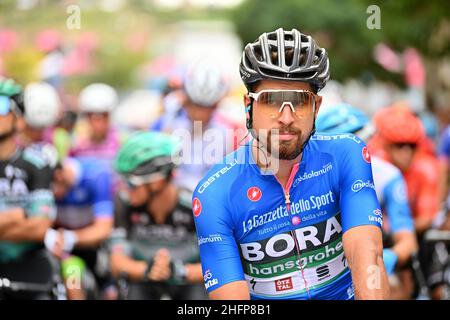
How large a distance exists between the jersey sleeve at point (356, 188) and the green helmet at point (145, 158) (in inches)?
128

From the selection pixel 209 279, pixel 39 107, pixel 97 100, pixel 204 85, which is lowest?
pixel 209 279

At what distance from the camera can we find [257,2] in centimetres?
4972

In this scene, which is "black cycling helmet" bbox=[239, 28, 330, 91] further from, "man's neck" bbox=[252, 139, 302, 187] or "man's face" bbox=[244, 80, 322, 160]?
"man's neck" bbox=[252, 139, 302, 187]

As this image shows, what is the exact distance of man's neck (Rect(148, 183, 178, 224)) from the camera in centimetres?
767

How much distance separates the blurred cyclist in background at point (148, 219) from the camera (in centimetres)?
754

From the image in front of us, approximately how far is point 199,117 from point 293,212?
5643mm

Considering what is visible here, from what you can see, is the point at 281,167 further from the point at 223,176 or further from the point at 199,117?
the point at 199,117

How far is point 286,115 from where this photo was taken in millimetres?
4355

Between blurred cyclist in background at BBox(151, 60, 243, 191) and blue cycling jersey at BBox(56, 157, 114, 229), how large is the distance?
3.03 feet

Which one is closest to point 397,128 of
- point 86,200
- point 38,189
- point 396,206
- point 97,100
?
point 396,206

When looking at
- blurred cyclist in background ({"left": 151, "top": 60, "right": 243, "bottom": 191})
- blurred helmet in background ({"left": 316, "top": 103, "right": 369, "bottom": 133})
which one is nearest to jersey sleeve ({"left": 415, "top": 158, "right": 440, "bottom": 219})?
blurred cyclist in background ({"left": 151, "top": 60, "right": 243, "bottom": 191})

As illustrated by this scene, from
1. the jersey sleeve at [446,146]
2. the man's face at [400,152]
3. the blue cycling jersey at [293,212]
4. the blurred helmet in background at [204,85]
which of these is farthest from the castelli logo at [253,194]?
the jersey sleeve at [446,146]

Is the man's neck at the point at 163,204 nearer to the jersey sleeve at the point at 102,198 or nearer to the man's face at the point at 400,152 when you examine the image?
the jersey sleeve at the point at 102,198
